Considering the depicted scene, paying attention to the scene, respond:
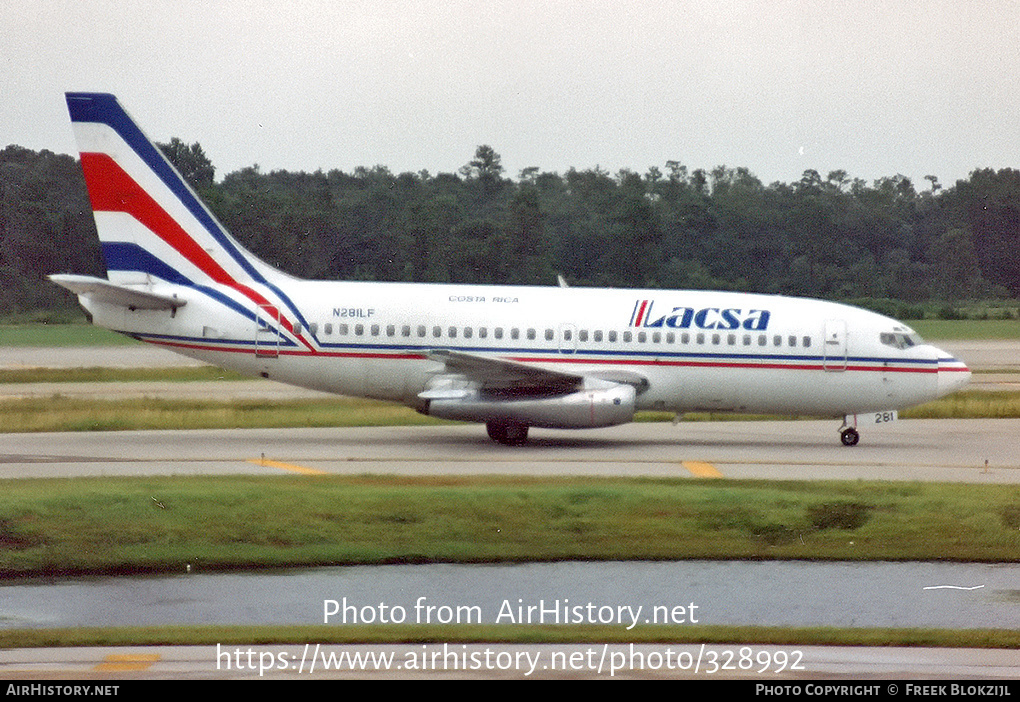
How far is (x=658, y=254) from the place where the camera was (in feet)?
206

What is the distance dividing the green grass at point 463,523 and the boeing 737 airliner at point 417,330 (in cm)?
686

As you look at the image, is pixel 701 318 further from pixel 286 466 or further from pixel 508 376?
pixel 286 466

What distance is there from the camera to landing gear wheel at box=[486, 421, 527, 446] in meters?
31.3

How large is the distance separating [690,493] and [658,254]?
129 feet

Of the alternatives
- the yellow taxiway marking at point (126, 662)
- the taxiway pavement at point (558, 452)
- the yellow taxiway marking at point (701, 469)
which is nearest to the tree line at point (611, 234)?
the taxiway pavement at point (558, 452)

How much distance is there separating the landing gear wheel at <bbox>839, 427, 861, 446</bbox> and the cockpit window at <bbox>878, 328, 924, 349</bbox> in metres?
2.18

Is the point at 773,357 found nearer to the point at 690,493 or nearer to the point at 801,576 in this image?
the point at 690,493

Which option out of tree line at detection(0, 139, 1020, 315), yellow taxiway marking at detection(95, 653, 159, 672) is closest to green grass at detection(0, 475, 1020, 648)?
yellow taxiway marking at detection(95, 653, 159, 672)

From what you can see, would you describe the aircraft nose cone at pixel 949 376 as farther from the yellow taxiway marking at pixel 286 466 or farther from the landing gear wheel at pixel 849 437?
the yellow taxiway marking at pixel 286 466

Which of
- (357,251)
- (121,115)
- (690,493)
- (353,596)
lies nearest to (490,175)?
(357,251)

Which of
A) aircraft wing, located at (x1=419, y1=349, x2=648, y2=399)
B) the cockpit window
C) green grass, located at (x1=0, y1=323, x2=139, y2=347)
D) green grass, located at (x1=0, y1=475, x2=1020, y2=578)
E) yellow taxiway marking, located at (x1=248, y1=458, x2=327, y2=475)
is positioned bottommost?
green grass, located at (x1=0, y1=475, x2=1020, y2=578)

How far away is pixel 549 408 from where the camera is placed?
30.3 metres

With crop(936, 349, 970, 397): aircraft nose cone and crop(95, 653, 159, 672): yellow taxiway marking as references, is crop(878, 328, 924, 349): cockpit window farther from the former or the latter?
crop(95, 653, 159, 672): yellow taxiway marking

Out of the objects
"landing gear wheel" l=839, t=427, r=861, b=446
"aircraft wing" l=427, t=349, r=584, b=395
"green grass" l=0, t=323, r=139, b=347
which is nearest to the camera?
"aircraft wing" l=427, t=349, r=584, b=395
